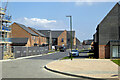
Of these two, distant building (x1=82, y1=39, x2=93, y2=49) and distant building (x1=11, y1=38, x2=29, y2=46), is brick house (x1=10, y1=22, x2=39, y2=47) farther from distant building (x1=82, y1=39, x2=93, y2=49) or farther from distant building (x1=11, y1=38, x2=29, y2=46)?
distant building (x1=82, y1=39, x2=93, y2=49)

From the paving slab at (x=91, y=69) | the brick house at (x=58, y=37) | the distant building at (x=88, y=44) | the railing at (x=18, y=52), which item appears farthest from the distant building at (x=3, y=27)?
the distant building at (x=88, y=44)

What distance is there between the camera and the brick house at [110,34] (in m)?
27.8

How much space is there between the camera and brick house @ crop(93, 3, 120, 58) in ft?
91.4

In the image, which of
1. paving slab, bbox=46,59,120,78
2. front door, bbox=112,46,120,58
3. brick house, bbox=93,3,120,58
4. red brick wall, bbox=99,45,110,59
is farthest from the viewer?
red brick wall, bbox=99,45,110,59

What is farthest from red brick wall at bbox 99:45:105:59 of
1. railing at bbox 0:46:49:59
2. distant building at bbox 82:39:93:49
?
distant building at bbox 82:39:93:49

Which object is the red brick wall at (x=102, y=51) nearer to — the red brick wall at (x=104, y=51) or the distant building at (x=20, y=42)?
the red brick wall at (x=104, y=51)

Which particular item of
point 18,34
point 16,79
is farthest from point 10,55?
point 18,34

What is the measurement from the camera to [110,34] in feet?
92.5

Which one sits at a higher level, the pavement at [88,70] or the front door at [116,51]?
the front door at [116,51]

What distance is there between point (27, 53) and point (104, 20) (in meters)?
17.4

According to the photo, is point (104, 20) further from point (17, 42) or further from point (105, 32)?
point (17, 42)

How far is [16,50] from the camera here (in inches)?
1280

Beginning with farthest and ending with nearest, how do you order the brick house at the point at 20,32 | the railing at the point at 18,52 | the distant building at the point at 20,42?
the brick house at the point at 20,32 < the distant building at the point at 20,42 < the railing at the point at 18,52

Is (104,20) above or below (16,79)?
above
